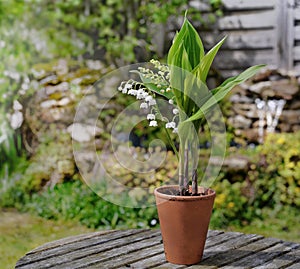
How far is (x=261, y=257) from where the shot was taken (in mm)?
2068

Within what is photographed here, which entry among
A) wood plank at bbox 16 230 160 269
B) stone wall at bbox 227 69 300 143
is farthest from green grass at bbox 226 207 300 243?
wood plank at bbox 16 230 160 269

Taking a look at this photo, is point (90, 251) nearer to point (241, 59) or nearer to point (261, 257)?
point (261, 257)

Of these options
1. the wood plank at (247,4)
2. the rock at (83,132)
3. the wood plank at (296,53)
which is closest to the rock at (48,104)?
the rock at (83,132)

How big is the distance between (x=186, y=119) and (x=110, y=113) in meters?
3.09

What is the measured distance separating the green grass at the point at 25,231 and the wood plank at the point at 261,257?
2232mm

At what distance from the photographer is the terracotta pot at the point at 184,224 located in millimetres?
1959

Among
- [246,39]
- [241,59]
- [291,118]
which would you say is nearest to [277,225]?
[291,118]

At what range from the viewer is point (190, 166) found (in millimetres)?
2096

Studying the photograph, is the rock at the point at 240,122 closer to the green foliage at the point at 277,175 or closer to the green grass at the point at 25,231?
the green foliage at the point at 277,175

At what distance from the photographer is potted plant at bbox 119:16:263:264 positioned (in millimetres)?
1926

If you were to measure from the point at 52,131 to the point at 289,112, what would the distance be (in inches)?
88.9

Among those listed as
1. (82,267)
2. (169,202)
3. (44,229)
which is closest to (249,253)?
(169,202)

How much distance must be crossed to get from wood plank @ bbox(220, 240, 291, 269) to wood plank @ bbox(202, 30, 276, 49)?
3792 millimetres

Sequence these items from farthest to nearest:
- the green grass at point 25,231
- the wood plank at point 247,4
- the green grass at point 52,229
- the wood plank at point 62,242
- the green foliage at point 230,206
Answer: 1. the wood plank at point 247,4
2. the green foliage at point 230,206
3. the green grass at point 52,229
4. the green grass at point 25,231
5. the wood plank at point 62,242
